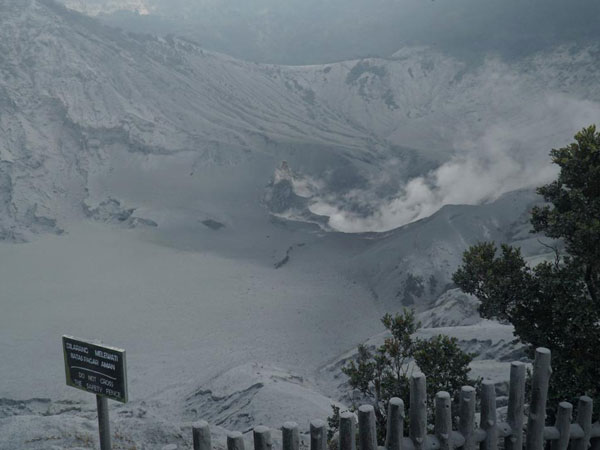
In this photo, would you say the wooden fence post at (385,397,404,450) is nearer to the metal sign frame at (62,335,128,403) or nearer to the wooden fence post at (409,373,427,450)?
the wooden fence post at (409,373,427,450)

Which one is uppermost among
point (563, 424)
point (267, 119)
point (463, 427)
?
point (267, 119)

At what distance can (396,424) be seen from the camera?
607 centimetres

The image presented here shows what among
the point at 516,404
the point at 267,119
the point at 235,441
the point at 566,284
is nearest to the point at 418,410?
the point at 516,404

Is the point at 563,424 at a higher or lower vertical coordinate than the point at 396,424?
lower

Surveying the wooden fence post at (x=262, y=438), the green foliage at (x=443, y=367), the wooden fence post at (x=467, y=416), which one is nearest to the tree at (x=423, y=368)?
the green foliage at (x=443, y=367)

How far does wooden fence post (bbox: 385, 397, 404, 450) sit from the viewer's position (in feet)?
19.9

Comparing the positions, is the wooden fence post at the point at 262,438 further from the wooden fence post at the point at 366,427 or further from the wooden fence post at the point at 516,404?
the wooden fence post at the point at 516,404

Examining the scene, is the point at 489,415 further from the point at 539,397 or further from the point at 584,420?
the point at 584,420

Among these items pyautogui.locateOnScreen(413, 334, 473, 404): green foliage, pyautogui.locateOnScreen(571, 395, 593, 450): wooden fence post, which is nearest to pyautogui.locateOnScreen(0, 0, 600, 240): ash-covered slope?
pyautogui.locateOnScreen(413, 334, 473, 404): green foliage

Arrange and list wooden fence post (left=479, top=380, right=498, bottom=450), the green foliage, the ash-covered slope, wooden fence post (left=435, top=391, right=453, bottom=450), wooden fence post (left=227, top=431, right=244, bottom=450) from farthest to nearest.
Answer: the ash-covered slope, the green foliage, wooden fence post (left=479, top=380, right=498, bottom=450), wooden fence post (left=435, top=391, right=453, bottom=450), wooden fence post (left=227, top=431, right=244, bottom=450)

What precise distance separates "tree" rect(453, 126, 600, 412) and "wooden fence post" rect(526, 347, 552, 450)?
0.84 meters

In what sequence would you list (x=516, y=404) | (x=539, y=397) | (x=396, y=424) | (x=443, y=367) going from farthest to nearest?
(x=443, y=367)
(x=539, y=397)
(x=516, y=404)
(x=396, y=424)

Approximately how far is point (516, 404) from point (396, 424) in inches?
61.3

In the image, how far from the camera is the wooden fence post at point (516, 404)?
21.2 ft
